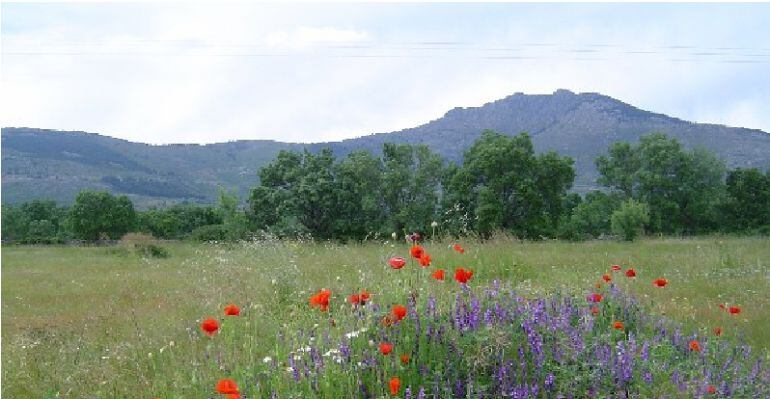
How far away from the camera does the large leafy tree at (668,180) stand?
175 ft

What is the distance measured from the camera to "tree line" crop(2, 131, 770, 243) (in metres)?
41.2

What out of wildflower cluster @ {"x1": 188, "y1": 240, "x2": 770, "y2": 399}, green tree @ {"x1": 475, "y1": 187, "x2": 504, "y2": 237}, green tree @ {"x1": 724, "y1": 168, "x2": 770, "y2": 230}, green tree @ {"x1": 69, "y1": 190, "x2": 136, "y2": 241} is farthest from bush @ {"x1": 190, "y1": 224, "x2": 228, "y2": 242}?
green tree @ {"x1": 724, "y1": 168, "x2": 770, "y2": 230}

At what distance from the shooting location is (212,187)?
655 ft

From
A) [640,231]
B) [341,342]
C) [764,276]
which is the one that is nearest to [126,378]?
[341,342]

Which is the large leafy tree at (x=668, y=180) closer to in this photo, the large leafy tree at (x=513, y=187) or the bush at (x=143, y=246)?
the large leafy tree at (x=513, y=187)

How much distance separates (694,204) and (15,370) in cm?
5636

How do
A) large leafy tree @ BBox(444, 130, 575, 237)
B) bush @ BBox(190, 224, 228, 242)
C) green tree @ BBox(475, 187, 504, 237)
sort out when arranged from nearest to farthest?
bush @ BBox(190, 224, 228, 242), green tree @ BBox(475, 187, 504, 237), large leafy tree @ BBox(444, 130, 575, 237)

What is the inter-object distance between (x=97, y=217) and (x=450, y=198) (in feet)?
88.2

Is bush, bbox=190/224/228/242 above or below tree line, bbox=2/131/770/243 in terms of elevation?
below

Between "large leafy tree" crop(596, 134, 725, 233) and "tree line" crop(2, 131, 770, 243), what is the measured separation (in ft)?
0.35

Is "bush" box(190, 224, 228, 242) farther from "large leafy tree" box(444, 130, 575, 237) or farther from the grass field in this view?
the grass field

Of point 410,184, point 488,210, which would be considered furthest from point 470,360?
point 410,184

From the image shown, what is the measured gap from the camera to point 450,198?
147 ft

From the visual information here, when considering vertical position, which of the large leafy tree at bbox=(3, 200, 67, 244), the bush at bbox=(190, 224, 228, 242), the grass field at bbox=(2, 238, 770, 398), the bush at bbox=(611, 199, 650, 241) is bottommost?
the large leafy tree at bbox=(3, 200, 67, 244)
